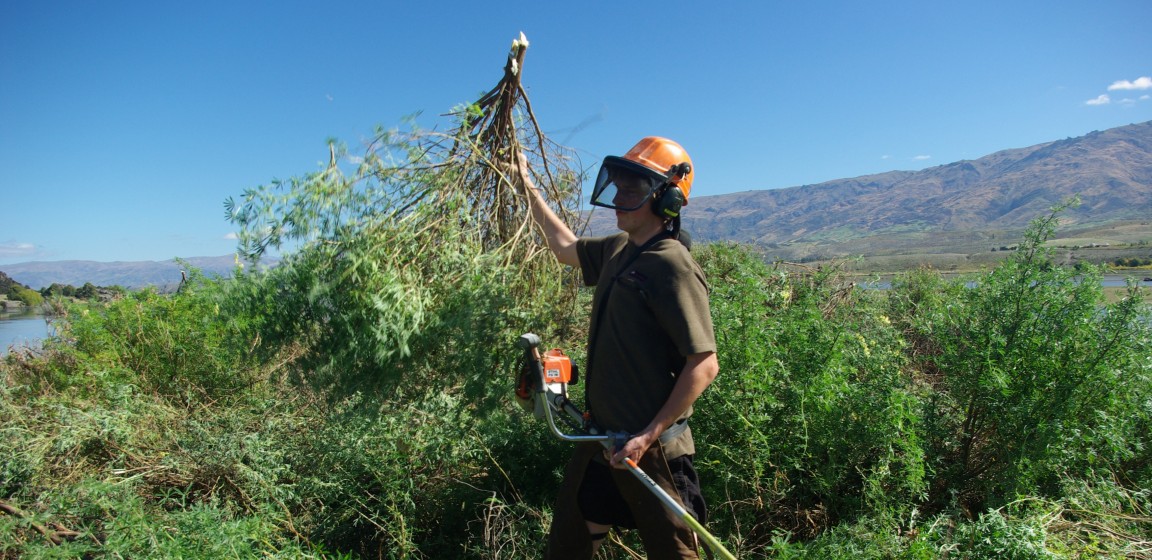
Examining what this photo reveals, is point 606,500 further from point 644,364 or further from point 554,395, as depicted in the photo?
point 644,364

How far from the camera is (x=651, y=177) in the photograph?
2539 mm

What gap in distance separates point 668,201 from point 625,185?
0.81 ft

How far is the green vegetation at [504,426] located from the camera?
304cm

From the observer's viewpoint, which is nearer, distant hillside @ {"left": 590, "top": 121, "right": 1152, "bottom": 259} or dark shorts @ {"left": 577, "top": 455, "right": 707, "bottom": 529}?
dark shorts @ {"left": 577, "top": 455, "right": 707, "bottom": 529}

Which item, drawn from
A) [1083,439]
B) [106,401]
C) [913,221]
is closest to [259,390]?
[106,401]

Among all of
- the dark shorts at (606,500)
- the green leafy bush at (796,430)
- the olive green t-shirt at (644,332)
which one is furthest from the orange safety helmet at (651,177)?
the green leafy bush at (796,430)

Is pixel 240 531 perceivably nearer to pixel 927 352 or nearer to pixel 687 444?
pixel 687 444

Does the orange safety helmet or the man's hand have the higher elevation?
the orange safety helmet

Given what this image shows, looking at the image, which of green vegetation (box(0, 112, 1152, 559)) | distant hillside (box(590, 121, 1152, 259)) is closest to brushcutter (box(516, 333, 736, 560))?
green vegetation (box(0, 112, 1152, 559))

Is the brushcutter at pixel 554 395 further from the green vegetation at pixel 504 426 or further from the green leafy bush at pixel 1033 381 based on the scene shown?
the green leafy bush at pixel 1033 381

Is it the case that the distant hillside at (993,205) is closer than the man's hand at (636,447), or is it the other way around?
the man's hand at (636,447)

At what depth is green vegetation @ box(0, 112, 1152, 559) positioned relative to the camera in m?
3.04

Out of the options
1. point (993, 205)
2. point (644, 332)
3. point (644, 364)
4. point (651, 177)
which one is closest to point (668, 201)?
point (651, 177)

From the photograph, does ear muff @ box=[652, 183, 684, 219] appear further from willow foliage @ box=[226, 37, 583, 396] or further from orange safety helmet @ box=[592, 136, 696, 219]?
willow foliage @ box=[226, 37, 583, 396]
